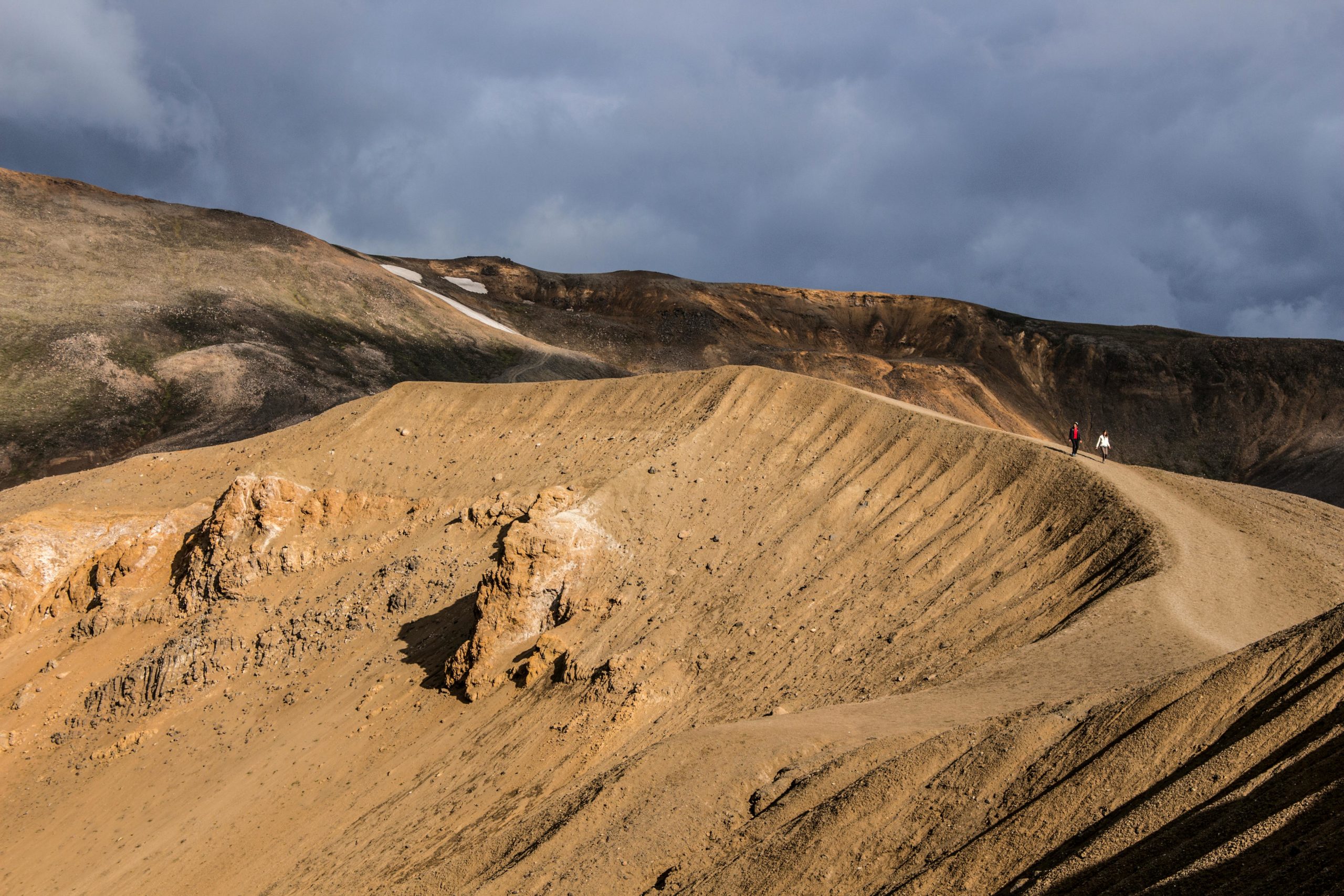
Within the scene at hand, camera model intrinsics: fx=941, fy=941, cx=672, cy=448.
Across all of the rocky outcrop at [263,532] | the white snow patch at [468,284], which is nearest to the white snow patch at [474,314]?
the white snow patch at [468,284]

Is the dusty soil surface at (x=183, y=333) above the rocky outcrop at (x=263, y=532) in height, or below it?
above

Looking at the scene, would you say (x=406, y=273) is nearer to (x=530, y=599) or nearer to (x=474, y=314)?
(x=474, y=314)

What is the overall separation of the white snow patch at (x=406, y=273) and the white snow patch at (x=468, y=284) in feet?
11.6

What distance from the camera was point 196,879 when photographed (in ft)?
47.4

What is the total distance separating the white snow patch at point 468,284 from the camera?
84000 mm

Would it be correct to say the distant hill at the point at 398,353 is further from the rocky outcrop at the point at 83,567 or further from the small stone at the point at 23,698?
the small stone at the point at 23,698

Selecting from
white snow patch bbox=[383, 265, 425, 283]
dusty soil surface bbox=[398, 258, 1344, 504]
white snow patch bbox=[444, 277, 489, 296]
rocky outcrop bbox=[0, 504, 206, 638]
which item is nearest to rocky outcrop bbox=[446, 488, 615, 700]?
rocky outcrop bbox=[0, 504, 206, 638]

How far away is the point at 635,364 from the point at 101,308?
35979mm

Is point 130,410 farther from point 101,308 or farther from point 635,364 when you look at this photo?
point 635,364

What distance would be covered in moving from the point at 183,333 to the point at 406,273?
29.2 meters

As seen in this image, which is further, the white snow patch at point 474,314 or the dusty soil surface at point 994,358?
the white snow patch at point 474,314

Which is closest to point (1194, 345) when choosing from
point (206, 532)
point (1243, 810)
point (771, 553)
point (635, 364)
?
point (635, 364)

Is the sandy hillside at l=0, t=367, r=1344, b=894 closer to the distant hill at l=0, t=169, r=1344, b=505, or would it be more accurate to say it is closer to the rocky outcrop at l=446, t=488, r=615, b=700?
the rocky outcrop at l=446, t=488, r=615, b=700

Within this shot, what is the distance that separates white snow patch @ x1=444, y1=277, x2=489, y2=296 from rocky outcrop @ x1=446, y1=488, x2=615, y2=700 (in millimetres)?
68383
